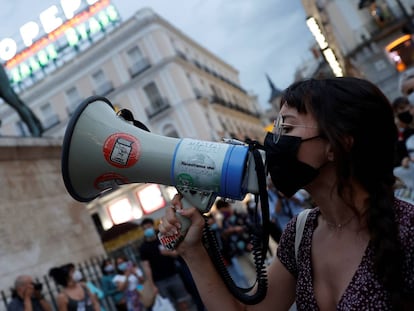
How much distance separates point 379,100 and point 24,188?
240 inches

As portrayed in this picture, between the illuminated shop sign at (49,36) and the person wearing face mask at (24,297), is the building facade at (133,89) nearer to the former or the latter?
the illuminated shop sign at (49,36)

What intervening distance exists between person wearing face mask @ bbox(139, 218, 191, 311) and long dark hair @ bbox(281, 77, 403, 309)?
447 centimetres

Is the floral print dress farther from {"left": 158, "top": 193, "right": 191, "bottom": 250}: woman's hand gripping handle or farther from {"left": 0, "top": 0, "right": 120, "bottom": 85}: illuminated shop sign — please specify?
{"left": 0, "top": 0, "right": 120, "bottom": 85}: illuminated shop sign

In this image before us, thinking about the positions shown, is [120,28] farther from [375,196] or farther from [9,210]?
[375,196]

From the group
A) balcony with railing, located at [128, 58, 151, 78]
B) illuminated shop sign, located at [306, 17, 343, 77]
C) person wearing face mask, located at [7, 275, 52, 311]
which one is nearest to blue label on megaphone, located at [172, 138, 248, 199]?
person wearing face mask, located at [7, 275, 52, 311]

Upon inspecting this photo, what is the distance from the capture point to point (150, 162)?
70.3 inches

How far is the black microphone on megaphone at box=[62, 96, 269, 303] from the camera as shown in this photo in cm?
170

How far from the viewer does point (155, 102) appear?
30.8m

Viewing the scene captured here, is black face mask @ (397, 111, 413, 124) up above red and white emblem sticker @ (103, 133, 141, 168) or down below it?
below

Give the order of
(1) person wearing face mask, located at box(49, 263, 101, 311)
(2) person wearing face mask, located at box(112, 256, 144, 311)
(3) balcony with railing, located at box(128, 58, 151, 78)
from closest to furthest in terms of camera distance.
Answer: (1) person wearing face mask, located at box(49, 263, 101, 311) → (2) person wearing face mask, located at box(112, 256, 144, 311) → (3) balcony with railing, located at box(128, 58, 151, 78)

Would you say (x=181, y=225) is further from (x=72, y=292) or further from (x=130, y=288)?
(x=130, y=288)

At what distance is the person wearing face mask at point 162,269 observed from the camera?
19.4 ft

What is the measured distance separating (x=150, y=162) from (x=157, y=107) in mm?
29189

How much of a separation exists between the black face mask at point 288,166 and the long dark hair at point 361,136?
11cm
